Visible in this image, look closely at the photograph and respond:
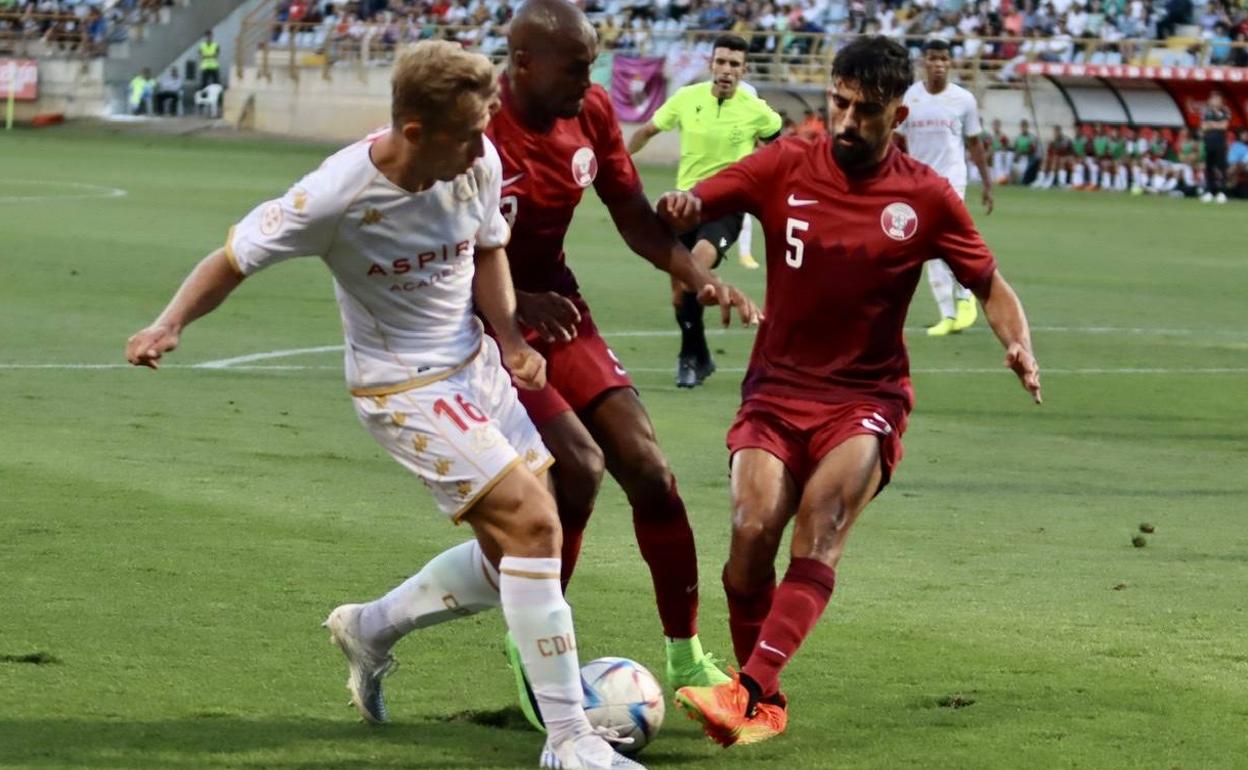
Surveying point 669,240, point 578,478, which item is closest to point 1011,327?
point 669,240

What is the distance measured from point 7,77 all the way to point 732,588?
177ft

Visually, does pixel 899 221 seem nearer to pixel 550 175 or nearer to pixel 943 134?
pixel 550 175

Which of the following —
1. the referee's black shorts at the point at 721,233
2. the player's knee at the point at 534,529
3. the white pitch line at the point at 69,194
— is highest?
the player's knee at the point at 534,529

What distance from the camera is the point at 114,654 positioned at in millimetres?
6473

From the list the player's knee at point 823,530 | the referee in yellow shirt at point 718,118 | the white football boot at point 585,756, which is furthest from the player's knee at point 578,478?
the referee in yellow shirt at point 718,118

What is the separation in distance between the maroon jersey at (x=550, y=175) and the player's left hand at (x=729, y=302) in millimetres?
611

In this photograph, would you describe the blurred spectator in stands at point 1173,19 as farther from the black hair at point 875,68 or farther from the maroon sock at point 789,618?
the maroon sock at point 789,618

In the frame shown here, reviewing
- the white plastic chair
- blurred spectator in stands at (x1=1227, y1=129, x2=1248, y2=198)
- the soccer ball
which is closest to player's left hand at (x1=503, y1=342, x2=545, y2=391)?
the soccer ball

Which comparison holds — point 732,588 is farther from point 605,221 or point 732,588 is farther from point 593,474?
point 605,221

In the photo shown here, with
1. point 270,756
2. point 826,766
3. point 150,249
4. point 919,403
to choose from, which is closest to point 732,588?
point 826,766

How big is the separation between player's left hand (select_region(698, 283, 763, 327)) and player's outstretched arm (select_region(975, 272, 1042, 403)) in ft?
2.24

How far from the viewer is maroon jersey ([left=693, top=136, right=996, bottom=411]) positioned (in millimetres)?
6270

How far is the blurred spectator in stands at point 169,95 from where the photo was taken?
57.8 meters

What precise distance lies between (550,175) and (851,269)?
0.97 m
